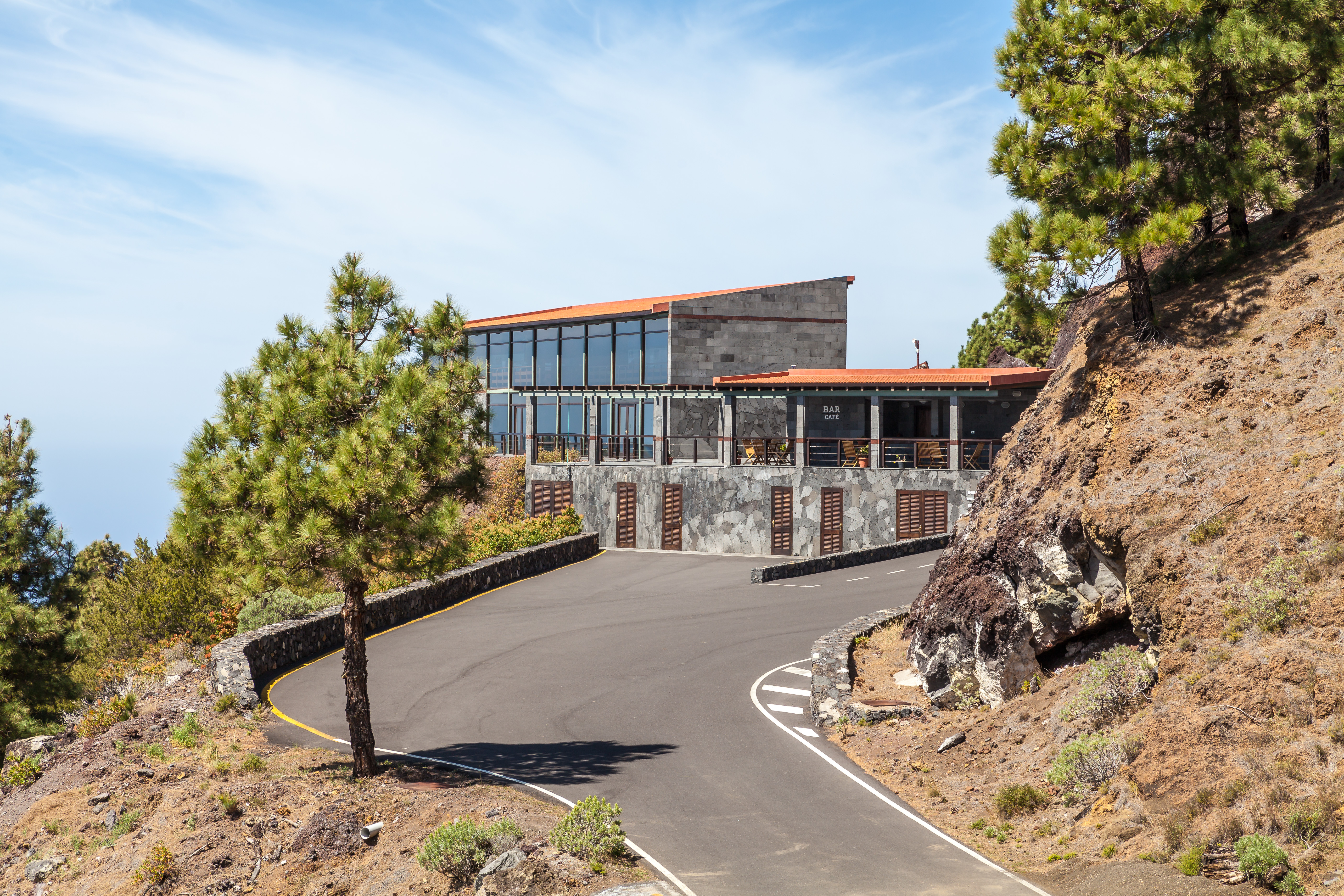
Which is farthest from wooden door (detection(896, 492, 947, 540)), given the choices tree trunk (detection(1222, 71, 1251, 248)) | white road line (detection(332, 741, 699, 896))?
white road line (detection(332, 741, 699, 896))

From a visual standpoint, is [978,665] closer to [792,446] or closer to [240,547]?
[240,547]

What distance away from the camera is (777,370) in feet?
152

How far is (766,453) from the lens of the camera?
37.2 metres

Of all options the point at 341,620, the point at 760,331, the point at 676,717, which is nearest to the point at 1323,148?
the point at 676,717

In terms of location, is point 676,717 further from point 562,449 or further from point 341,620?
point 562,449

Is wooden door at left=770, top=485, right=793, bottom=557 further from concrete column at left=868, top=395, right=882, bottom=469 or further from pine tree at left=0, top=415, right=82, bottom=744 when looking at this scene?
pine tree at left=0, top=415, right=82, bottom=744

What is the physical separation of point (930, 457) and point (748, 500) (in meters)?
7.19

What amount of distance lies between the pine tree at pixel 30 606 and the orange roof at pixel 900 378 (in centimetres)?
2324

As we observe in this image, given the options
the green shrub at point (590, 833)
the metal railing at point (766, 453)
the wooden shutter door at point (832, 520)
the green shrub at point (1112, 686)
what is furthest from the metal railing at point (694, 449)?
the green shrub at point (590, 833)

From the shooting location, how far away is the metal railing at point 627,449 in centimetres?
4475

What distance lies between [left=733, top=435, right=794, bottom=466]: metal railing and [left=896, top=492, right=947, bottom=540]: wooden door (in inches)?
178

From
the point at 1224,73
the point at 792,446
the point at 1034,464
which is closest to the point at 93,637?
the point at 792,446

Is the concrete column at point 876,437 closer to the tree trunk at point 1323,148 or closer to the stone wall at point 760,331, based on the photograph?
the stone wall at point 760,331

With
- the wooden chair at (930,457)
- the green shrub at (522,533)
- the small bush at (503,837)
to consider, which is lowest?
the small bush at (503,837)
